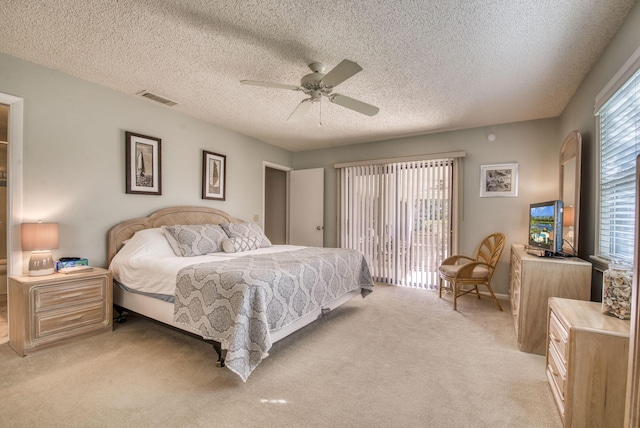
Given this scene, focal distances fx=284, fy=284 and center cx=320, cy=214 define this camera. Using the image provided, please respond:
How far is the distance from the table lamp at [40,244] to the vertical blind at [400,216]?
4.00 metres

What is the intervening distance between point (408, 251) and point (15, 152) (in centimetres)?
485

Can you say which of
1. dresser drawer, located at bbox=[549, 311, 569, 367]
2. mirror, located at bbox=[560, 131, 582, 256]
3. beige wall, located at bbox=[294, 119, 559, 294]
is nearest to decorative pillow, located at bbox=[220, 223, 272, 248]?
beige wall, located at bbox=[294, 119, 559, 294]

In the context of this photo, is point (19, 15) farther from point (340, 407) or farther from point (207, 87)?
point (340, 407)

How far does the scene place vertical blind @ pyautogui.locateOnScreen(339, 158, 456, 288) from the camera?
4.50 m

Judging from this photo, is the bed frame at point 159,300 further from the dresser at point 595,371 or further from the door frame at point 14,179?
the dresser at point 595,371

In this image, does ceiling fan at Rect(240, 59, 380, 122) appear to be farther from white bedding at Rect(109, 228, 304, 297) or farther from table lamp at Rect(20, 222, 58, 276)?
table lamp at Rect(20, 222, 58, 276)

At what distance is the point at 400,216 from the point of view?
4.82 m

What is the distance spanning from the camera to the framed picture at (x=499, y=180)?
4.05 m

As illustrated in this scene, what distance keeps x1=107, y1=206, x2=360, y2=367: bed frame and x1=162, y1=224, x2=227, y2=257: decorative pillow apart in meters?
0.35

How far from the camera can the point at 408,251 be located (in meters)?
4.74

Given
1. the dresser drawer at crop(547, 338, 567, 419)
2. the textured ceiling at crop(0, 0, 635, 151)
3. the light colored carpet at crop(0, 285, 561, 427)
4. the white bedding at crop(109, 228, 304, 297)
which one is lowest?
the light colored carpet at crop(0, 285, 561, 427)

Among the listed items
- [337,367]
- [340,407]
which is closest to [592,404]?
[340,407]

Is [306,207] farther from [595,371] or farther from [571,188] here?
[595,371]

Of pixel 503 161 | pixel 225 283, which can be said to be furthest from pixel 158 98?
pixel 503 161
